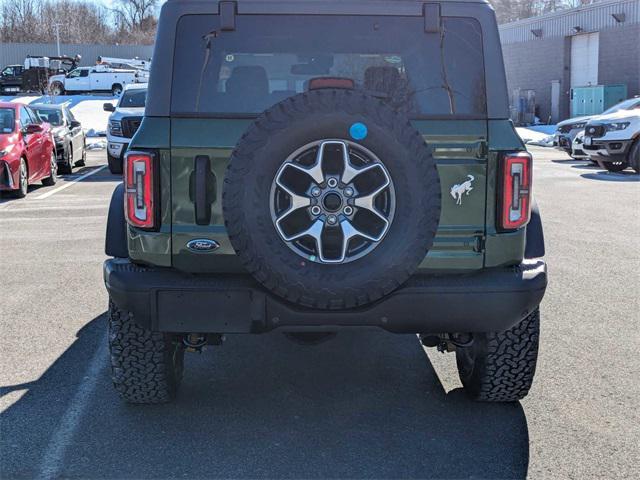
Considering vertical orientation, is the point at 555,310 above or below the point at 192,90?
below

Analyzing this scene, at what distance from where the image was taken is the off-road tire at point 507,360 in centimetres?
430

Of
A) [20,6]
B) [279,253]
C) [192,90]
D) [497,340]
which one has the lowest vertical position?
[497,340]

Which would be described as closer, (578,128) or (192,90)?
(192,90)

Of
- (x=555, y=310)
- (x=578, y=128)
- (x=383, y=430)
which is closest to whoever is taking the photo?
(x=383, y=430)

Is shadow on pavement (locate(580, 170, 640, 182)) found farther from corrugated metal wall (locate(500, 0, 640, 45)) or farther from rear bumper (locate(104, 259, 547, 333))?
corrugated metal wall (locate(500, 0, 640, 45))

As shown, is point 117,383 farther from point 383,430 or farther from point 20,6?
point 20,6

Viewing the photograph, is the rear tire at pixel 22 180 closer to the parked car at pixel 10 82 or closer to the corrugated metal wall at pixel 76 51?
the parked car at pixel 10 82

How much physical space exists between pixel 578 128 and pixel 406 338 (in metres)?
18.1

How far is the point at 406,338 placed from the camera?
585 cm

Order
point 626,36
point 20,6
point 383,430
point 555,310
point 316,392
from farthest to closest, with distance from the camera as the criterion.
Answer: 1. point 20,6
2. point 626,36
3. point 555,310
4. point 316,392
5. point 383,430

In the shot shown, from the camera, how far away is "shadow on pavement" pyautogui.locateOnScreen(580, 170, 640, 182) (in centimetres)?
1672

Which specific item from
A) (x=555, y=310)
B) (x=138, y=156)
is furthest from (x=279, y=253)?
(x=555, y=310)

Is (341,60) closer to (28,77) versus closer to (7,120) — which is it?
(7,120)

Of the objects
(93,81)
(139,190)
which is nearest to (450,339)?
(139,190)
